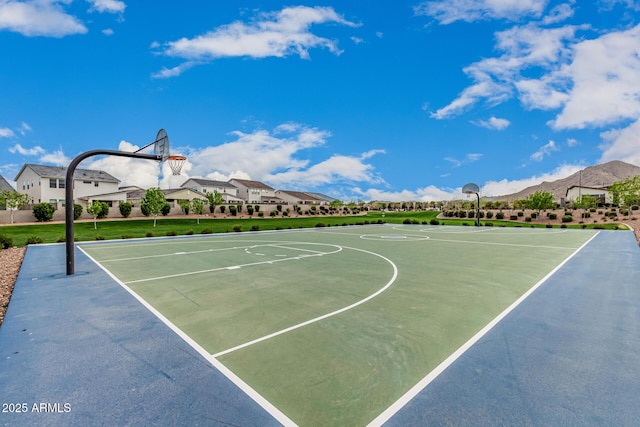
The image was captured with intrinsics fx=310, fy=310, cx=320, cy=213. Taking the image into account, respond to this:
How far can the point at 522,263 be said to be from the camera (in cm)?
1057

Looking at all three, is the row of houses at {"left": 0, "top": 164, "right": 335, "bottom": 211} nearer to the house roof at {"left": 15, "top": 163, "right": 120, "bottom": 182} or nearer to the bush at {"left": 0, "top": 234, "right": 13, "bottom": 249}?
the house roof at {"left": 15, "top": 163, "right": 120, "bottom": 182}

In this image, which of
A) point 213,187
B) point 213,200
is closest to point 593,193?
point 213,200

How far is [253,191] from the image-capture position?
7062 cm

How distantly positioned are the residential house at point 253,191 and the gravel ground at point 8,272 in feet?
180

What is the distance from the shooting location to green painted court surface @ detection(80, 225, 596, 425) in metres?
3.10

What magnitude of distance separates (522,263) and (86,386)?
11.9 meters

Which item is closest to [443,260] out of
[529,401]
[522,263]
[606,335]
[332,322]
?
[522,263]


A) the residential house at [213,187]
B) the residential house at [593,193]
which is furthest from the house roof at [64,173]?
the residential house at [593,193]

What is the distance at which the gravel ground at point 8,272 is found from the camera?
20.4 feet

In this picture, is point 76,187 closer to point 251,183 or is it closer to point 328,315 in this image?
point 251,183

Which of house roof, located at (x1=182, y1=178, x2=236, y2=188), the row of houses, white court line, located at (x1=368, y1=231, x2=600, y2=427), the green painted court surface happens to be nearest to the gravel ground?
the green painted court surface

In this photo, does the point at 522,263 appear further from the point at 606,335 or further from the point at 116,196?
the point at 116,196

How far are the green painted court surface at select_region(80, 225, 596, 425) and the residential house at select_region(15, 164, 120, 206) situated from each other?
1399 inches

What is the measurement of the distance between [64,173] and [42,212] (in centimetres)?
1059
